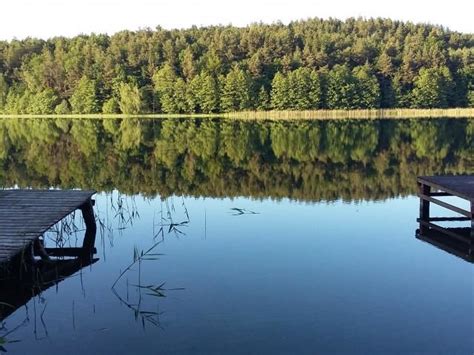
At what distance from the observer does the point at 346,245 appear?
11.3m

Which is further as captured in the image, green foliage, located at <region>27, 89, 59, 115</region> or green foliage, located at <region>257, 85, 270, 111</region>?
green foliage, located at <region>27, 89, 59, 115</region>

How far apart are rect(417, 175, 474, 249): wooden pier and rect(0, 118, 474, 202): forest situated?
3.36 m

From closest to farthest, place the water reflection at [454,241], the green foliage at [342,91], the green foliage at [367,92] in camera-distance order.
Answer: the water reflection at [454,241], the green foliage at [342,91], the green foliage at [367,92]

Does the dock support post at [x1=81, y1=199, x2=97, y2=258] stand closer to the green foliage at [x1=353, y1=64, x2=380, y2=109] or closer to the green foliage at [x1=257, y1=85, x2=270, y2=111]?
the green foliage at [x1=257, y1=85, x2=270, y2=111]

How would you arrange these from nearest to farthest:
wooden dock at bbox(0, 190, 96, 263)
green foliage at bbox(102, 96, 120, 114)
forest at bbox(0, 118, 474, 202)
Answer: wooden dock at bbox(0, 190, 96, 263), forest at bbox(0, 118, 474, 202), green foliage at bbox(102, 96, 120, 114)

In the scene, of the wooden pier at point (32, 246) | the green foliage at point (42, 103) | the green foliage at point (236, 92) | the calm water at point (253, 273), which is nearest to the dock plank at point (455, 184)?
the calm water at point (253, 273)

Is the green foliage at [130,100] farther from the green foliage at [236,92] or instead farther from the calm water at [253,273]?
the calm water at [253,273]

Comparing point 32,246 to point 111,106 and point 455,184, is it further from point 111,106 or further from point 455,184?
point 111,106

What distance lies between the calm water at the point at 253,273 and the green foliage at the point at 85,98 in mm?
55259

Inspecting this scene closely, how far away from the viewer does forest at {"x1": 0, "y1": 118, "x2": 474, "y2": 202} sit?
60.3 feet

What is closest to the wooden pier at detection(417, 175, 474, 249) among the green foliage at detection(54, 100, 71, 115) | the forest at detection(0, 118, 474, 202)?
the forest at detection(0, 118, 474, 202)

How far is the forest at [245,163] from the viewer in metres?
18.4

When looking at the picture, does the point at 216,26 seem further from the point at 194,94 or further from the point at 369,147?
the point at 369,147

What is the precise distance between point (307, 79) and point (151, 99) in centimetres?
1975
